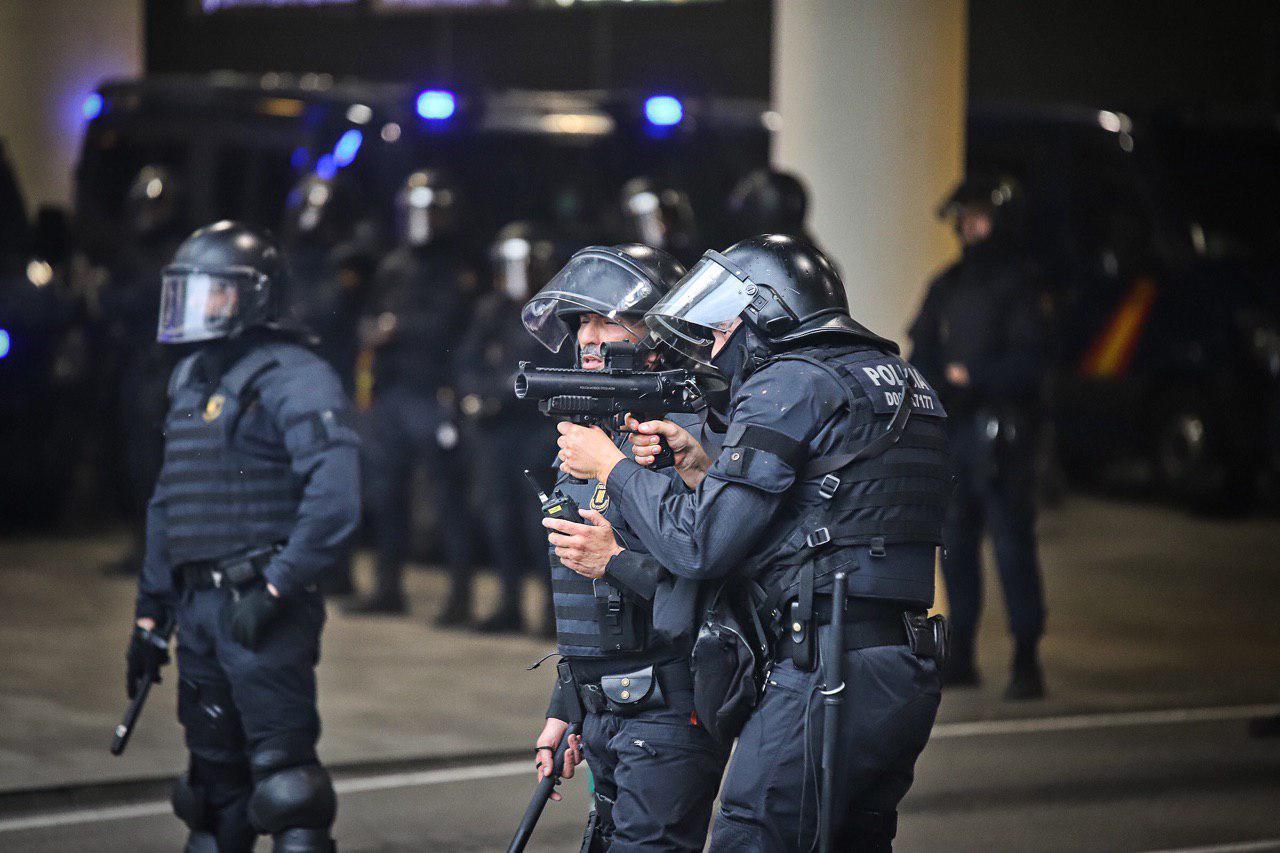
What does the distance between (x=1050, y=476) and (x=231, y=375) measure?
1012 centimetres

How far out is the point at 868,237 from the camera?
904cm

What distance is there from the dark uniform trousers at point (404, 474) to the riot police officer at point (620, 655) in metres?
5.51

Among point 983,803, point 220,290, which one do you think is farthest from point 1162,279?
point 220,290

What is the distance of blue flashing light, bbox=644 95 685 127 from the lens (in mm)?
13126

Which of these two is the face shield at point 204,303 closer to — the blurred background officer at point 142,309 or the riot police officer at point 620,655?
the riot police officer at point 620,655

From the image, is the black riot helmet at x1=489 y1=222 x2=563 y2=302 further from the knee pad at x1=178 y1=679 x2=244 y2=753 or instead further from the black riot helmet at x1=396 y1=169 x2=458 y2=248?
the knee pad at x1=178 y1=679 x2=244 y2=753

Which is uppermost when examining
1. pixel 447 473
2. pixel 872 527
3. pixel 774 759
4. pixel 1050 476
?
pixel 872 527

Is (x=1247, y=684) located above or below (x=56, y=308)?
below

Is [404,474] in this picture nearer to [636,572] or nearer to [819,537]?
[636,572]

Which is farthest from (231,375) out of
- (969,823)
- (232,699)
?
(969,823)

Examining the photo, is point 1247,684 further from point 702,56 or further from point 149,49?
point 149,49

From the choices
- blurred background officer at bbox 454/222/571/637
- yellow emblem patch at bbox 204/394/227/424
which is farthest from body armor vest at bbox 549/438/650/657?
blurred background officer at bbox 454/222/571/637

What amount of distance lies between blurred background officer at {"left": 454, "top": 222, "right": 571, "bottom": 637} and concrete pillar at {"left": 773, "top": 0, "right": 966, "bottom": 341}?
4.52 ft

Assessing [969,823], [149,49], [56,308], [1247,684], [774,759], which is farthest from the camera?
[149,49]
